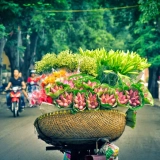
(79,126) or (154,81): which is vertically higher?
(79,126)

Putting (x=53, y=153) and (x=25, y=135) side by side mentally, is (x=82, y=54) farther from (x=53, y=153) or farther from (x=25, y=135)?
(x=25, y=135)

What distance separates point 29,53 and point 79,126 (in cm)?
3442

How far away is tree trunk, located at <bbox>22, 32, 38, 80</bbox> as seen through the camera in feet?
127

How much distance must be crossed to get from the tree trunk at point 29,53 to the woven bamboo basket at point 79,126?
3332 cm

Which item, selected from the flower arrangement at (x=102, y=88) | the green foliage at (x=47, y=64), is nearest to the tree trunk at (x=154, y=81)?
the flower arrangement at (x=102, y=88)

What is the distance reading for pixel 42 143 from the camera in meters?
11.2

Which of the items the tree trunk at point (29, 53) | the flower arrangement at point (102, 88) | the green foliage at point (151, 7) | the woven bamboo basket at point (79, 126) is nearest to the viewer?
the woven bamboo basket at point (79, 126)

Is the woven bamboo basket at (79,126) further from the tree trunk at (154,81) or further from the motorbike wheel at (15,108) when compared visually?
the tree trunk at (154,81)

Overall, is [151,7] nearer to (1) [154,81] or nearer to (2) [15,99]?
(2) [15,99]

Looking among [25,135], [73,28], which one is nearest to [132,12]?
[73,28]

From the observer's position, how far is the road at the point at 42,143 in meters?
9.29

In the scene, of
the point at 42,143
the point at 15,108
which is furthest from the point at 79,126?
the point at 15,108

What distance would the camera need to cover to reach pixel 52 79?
5.58 metres

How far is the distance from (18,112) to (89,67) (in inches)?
497
